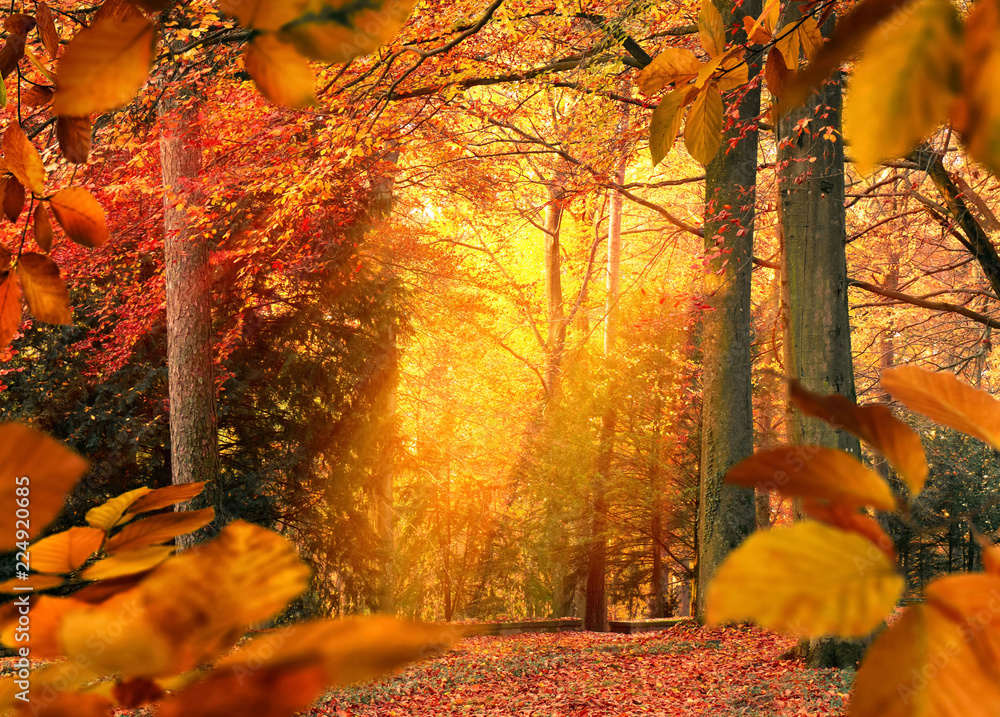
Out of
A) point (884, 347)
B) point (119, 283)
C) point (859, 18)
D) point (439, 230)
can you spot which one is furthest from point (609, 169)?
point (884, 347)

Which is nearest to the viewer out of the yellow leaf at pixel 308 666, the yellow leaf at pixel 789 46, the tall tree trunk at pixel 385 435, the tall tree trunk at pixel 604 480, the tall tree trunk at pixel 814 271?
the yellow leaf at pixel 308 666

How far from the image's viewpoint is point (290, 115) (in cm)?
819

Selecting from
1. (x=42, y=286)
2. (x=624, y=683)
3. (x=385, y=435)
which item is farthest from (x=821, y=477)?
(x=385, y=435)

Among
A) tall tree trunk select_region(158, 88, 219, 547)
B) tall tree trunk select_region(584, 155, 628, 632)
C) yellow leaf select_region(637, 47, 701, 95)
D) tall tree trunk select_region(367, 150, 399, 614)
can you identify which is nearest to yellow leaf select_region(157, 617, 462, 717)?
yellow leaf select_region(637, 47, 701, 95)

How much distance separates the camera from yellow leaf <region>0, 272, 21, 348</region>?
0.52 m

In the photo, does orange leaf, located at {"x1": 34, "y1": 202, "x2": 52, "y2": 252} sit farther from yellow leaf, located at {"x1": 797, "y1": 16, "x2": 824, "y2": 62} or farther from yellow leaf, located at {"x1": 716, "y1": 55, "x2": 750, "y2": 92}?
yellow leaf, located at {"x1": 797, "y1": 16, "x2": 824, "y2": 62}

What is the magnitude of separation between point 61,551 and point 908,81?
0.40 metres

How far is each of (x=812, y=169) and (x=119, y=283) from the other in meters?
8.57

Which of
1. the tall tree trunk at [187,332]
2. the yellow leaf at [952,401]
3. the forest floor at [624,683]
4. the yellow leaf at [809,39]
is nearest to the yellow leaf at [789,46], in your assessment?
the yellow leaf at [809,39]

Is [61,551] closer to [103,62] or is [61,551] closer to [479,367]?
[103,62]

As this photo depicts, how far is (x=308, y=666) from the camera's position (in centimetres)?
18

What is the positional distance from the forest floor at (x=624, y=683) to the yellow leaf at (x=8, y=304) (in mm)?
5257

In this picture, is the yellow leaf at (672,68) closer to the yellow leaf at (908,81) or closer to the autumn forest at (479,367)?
the autumn forest at (479,367)

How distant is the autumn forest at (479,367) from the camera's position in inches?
8.4
